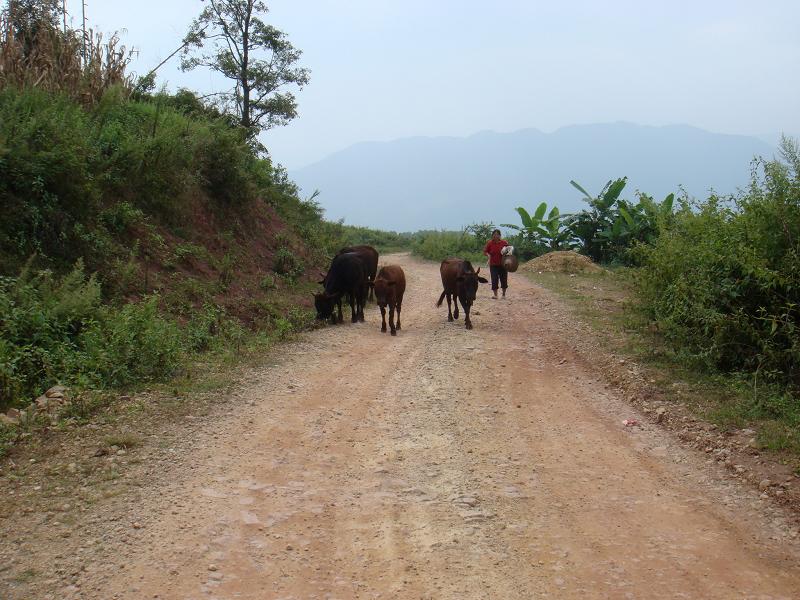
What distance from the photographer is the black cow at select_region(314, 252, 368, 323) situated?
13992 mm

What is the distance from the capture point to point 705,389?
27.1ft

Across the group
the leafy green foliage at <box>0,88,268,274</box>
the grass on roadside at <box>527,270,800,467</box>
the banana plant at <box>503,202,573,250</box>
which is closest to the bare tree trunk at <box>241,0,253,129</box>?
the leafy green foliage at <box>0,88,268,274</box>

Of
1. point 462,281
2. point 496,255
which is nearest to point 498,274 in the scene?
point 496,255

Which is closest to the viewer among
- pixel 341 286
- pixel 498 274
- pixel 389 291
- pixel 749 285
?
pixel 749 285

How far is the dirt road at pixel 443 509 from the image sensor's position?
436 centimetres

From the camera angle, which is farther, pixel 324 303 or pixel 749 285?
pixel 324 303

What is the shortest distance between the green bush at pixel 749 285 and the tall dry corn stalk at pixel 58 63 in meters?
12.6

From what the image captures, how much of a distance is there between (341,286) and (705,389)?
7.59 meters

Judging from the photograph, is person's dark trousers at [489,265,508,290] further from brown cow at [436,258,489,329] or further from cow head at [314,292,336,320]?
cow head at [314,292,336,320]

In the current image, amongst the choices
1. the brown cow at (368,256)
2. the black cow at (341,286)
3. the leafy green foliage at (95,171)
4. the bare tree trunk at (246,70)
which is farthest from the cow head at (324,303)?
the bare tree trunk at (246,70)

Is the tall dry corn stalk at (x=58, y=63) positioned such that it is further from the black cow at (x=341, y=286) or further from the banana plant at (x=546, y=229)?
the banana plant at (x=546, y=229)

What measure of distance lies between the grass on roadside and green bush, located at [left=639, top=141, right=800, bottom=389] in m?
0.26

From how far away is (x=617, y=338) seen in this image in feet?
37.4

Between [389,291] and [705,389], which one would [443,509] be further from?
[389,291]
